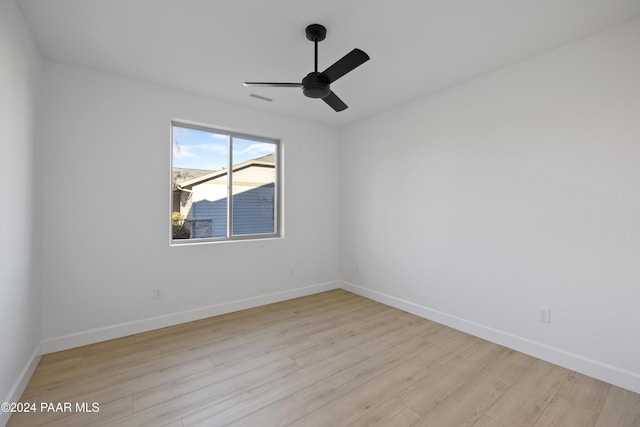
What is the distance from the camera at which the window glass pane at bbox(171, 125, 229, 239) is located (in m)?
3.33

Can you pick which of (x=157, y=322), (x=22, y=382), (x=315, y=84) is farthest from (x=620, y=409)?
(x=22, y=382)

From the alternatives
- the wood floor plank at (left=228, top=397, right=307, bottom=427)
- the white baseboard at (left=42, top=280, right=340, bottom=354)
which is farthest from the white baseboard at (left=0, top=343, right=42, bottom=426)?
the wood floor plank at (left=228, top=397, right=307, bottom=427)

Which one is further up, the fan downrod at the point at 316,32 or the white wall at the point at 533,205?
the fan downrod at the point at 316,32

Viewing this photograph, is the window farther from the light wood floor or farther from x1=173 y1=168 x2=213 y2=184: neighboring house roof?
the light wood floor

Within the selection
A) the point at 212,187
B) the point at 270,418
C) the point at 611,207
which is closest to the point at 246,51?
the point at 212,187

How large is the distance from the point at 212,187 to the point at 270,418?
2.68 meters

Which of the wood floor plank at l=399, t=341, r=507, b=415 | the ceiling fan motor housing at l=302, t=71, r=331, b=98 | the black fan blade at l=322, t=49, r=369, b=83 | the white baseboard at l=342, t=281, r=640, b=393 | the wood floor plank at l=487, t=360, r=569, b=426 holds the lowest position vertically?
the wood floor plank at l=487, t=360, r=569, b=426

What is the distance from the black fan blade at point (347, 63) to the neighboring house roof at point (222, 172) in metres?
2.06

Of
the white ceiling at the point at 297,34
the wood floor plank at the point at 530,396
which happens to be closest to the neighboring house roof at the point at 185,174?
the white ceiling at the point at 297,34

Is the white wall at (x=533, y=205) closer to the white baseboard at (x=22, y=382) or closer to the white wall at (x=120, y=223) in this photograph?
the white wall at (x=120, y=223)

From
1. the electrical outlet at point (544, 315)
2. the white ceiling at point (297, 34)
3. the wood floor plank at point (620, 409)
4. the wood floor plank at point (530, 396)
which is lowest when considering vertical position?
the wood floor plank at point (620, 409)

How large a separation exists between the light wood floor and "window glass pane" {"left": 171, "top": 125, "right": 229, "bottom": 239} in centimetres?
121

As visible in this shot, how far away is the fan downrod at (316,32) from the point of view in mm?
2058

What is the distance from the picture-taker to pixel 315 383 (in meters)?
Result: 2.08
